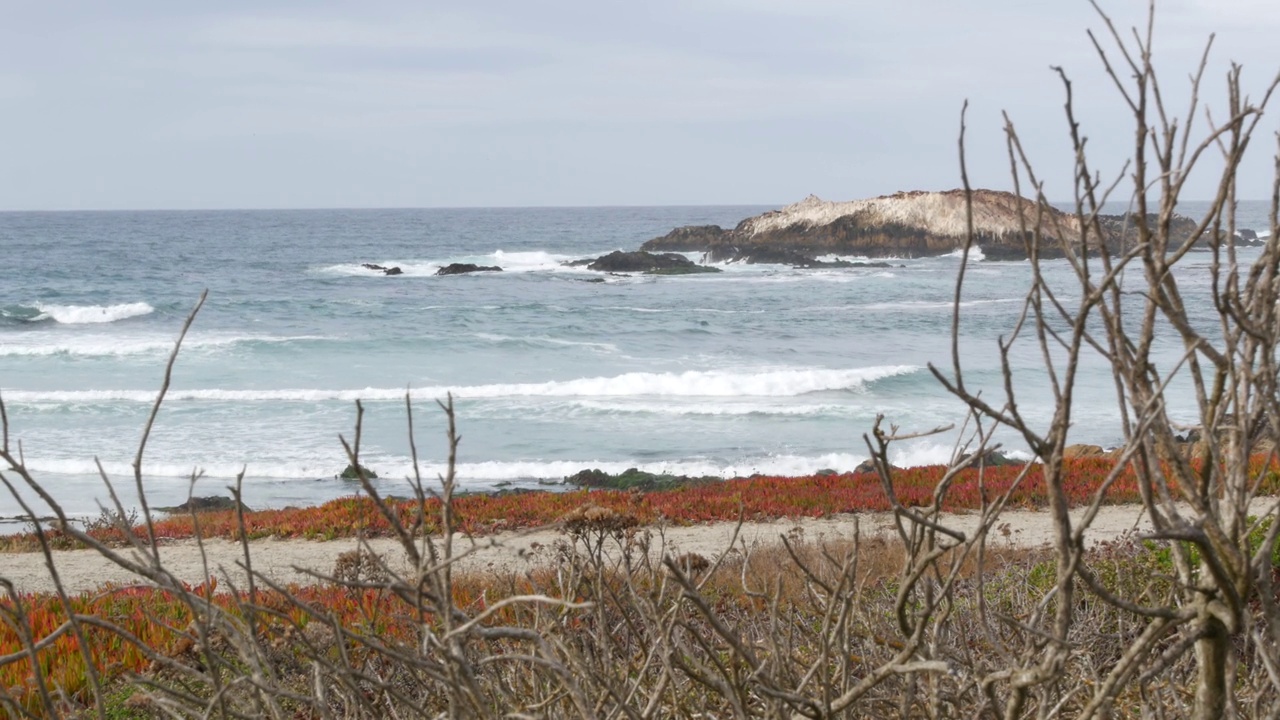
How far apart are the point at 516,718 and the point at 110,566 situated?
34.6 feet

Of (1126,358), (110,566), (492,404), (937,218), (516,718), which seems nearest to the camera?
(516,718)

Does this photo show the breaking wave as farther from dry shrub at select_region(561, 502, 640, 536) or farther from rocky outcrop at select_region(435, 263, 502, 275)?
dry shrub at select_region(561, 502, 640, 536)

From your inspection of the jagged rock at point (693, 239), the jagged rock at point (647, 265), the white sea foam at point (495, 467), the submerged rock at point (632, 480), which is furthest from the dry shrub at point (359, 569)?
the jagged rock at point (693, 239)

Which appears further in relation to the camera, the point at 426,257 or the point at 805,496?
the point at 426,257

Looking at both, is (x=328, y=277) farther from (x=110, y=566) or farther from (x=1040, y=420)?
(x=110, y=566)

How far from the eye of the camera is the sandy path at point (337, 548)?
9852 millimetres

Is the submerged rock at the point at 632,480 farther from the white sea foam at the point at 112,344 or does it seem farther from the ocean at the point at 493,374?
the white sea foam at the point at 112,344

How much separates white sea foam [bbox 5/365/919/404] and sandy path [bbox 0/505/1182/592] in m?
12.7

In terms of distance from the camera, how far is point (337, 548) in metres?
11.5

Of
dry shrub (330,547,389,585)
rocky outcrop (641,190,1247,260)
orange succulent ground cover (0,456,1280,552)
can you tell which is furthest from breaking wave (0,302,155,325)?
dry shrub (330,547,389,585)

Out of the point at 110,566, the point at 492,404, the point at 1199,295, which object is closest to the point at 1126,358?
the point at 110,566

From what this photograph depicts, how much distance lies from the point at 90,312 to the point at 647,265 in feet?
98.9

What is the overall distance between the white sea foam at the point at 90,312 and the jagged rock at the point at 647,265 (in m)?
26.9

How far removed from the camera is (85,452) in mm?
18828
